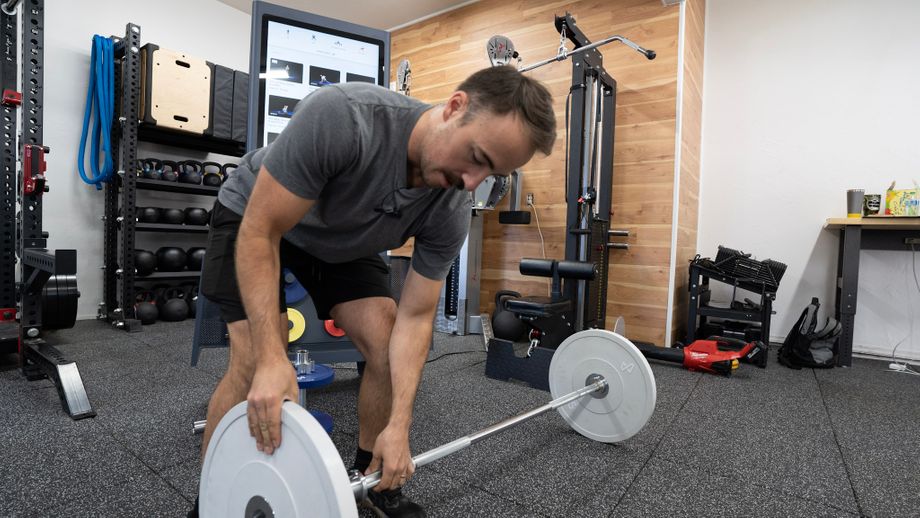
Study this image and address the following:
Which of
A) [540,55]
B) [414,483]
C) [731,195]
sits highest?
[540,55]

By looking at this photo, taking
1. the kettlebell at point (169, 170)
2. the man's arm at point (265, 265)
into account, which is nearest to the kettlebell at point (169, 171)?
the kettlebell at point (169, 170)

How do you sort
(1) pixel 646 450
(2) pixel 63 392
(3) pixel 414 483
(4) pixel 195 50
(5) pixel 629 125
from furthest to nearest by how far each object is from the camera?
(4) pixel 195 50 < (5) pixel 629 125 < (2) pixel 63 392 < (1) pixel 646 450 < (3) pixel 414 483

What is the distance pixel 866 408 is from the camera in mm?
2021

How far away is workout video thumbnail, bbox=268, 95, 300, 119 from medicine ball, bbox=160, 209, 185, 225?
6.93 feet

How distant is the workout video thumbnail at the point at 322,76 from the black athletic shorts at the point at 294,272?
3.30ft

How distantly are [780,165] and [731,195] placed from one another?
13.8 inches

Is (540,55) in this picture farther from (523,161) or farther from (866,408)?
(523,161)

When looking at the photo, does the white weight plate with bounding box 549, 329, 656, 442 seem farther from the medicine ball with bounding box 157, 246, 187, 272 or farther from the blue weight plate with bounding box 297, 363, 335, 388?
the medicine ball with bounding box 157, 246, 187, 272

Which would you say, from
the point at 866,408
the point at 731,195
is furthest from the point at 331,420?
the point at 731,195

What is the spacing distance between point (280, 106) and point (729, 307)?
9.08ft

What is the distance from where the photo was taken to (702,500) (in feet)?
4.07

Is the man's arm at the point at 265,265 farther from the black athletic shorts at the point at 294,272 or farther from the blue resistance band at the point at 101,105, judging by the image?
the blue resistance band at the point at 101,105

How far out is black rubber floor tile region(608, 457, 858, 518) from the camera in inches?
46.6

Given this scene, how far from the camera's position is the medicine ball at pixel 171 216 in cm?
348
